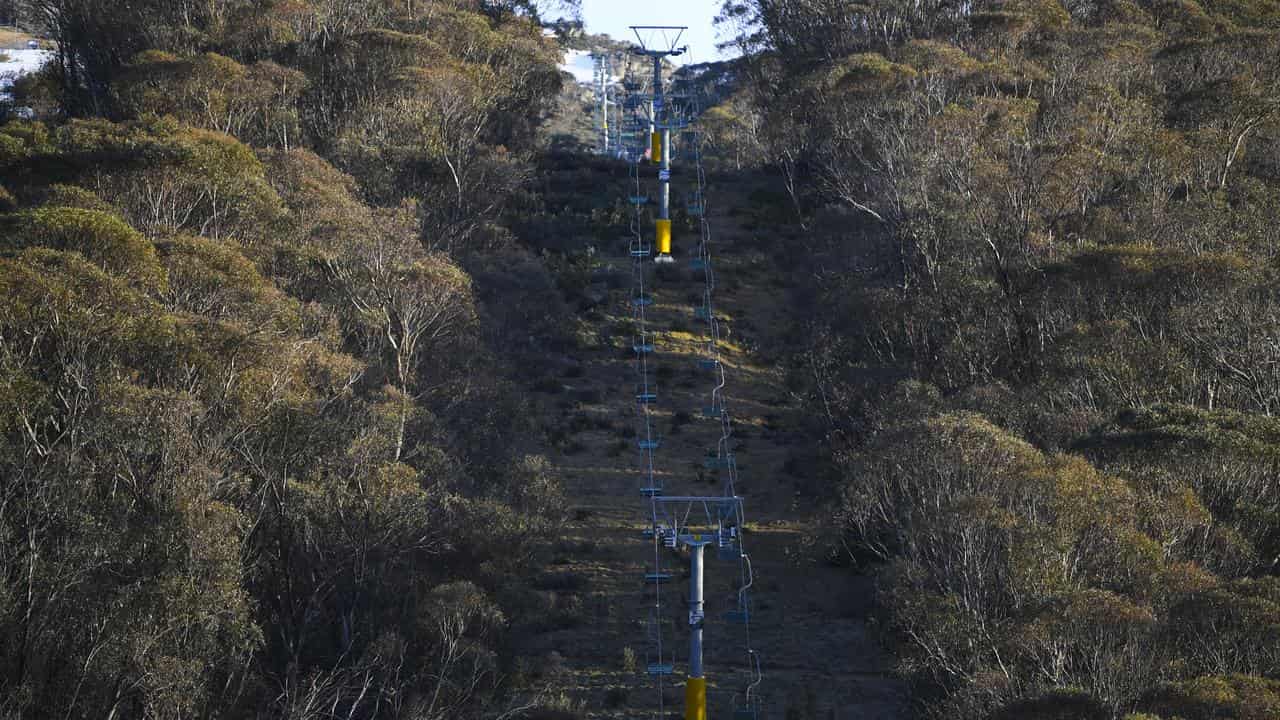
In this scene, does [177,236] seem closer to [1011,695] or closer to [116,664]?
[116,664]

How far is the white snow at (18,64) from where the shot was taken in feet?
180

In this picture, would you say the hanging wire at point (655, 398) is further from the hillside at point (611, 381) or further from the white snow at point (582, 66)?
the white snow at point (582, 66)

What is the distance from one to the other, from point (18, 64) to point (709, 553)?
3824 centimetres

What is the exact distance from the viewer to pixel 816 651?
1289 inches

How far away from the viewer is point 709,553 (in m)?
37.1

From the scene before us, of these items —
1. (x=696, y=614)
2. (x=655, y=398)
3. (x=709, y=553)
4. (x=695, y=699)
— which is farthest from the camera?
(x=655, y=398)

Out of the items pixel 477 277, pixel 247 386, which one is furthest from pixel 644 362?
pixel 247 386

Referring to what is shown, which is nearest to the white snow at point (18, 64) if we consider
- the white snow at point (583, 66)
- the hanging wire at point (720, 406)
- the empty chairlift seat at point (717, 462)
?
the hanging wire at point (720, 406)

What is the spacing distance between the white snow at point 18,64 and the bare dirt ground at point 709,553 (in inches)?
935

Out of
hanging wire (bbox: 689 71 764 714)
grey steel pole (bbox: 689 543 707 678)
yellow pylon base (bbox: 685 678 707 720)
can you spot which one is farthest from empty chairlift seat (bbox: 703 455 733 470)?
yellow pylon base (bbox: 685 678 707 720)

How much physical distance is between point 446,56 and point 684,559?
23837mm

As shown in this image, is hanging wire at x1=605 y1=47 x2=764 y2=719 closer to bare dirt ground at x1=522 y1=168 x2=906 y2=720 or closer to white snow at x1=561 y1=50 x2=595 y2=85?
bare dirt ground at x1=522 y1=168 x2=906 y2=720

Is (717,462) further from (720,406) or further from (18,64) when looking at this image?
(18,64)

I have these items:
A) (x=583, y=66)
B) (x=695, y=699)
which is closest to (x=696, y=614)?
(x=695, y=699)
